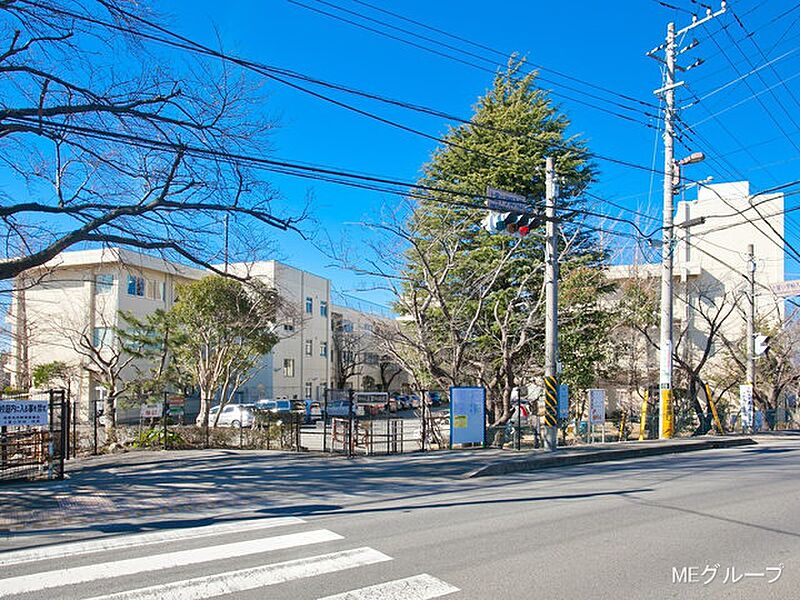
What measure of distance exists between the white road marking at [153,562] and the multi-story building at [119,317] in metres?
18.7

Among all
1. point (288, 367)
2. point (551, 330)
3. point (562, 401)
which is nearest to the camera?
point (551, 330)

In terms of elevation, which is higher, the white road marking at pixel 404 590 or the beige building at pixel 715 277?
the beige building at pixel 715 277

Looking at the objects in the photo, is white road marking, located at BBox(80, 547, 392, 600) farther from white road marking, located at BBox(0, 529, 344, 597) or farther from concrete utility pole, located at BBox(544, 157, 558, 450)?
concrete utility pole, located at BBox(544, 157, 558, 450)

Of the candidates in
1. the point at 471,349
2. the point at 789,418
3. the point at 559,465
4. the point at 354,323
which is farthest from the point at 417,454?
the point at 354,323

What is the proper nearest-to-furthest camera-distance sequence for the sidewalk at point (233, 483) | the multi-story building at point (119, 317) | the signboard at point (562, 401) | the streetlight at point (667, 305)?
the sidewalk at point (233, 483)
the signboard at point (562, 401)
the streetlight at point (667, 305)
the multi-story building at point (119, 317)

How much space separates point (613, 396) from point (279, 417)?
25952 millimetres

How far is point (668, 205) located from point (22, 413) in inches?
744

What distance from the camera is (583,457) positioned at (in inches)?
646

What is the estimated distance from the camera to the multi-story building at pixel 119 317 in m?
31.0

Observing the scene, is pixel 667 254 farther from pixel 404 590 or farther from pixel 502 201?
pixel 404 590

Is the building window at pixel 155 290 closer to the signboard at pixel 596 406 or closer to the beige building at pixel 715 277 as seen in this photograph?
the beige building at pixel 715 277

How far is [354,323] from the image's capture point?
63.4 m

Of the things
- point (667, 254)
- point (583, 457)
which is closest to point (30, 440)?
point (583, 457)

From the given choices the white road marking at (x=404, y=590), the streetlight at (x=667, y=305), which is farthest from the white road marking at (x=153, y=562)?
the streetlight at (x=667, y=305)
